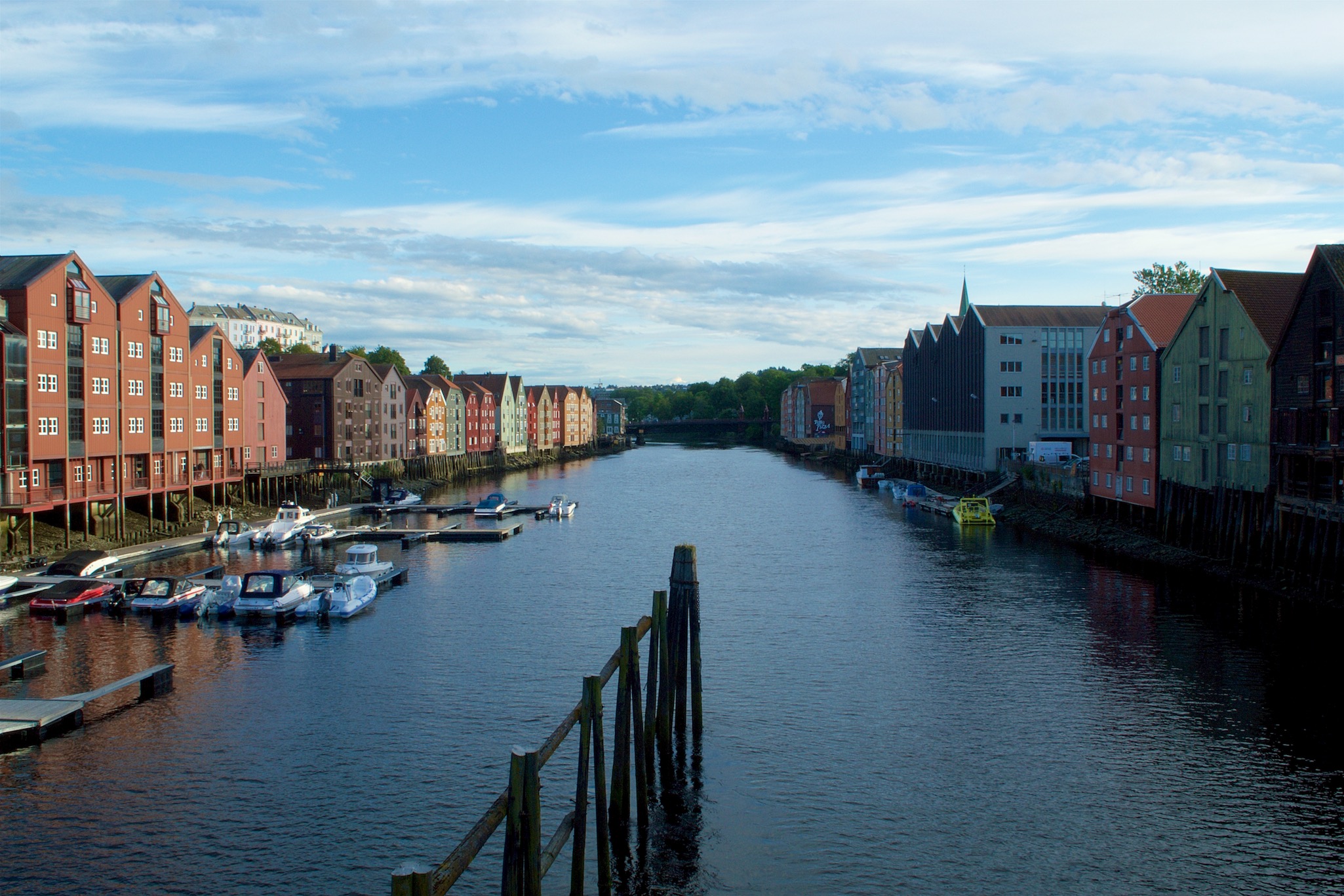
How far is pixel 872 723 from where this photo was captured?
26000 mm

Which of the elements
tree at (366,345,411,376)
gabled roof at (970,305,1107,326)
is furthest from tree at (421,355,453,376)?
gabled roof at (970,305,1107,326)

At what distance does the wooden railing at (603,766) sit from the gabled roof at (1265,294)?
35.8 meters

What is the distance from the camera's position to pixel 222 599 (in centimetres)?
3991

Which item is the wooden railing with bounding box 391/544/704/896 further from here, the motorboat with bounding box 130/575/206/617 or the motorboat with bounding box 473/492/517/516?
the motorboat with bounding box 473/492/517/516

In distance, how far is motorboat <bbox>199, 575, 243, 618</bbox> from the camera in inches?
1558

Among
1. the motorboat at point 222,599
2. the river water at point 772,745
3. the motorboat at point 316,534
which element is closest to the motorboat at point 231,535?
the motorboat at point 316,534

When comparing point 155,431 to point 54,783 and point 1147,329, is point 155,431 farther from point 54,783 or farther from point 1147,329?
point 1147,329

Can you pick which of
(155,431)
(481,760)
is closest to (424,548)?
(155,431)

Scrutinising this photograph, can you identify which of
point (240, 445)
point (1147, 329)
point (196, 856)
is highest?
point (1147, 329)

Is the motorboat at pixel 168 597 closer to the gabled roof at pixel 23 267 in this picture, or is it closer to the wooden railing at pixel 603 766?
the gabled roof at pixel 23 267

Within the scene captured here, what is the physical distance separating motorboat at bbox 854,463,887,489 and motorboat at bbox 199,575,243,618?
79579 mm

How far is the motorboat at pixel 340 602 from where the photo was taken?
3959cm

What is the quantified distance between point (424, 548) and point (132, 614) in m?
22.3

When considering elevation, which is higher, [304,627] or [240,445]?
[240,445]
